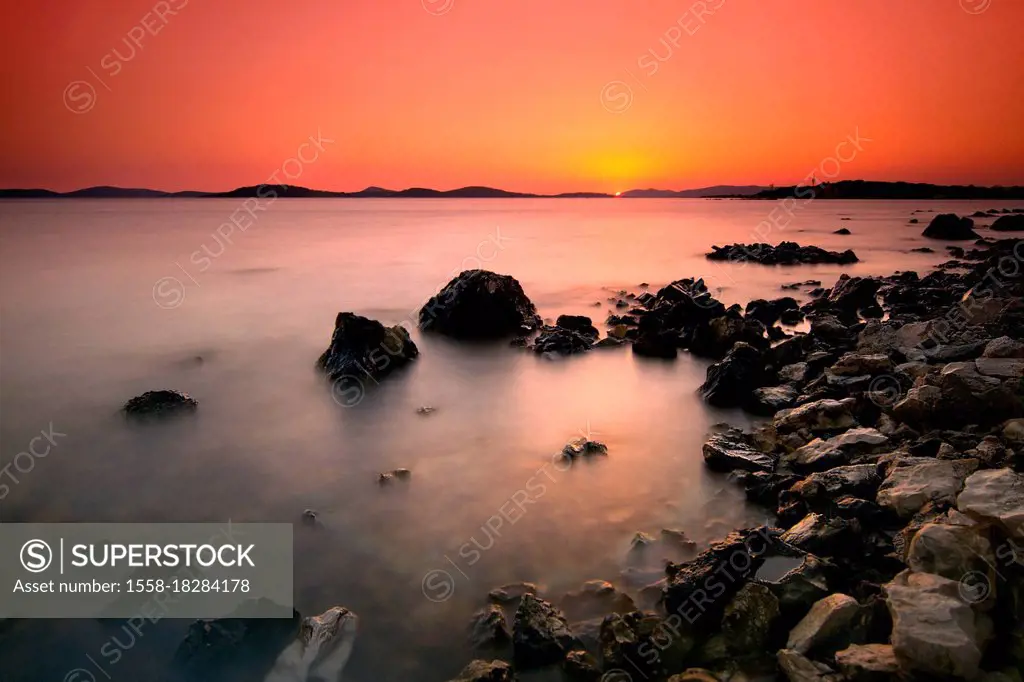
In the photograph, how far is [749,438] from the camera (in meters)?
8.23

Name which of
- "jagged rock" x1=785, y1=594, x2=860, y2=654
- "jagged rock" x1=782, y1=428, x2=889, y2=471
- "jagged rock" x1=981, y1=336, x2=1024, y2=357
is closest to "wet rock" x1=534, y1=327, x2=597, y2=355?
"jagged rock" x1=782, y1=428, x2=889, y2=471

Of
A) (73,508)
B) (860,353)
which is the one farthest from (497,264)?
(73,508)

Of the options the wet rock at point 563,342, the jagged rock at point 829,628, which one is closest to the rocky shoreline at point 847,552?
the jagged rock at point 829,628

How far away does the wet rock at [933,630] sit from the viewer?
12.0 ft

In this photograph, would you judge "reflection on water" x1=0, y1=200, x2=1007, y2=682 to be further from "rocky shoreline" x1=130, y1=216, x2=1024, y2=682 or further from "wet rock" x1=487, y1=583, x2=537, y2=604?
Answer: "rocky shoreline" x1=130, y1=216, x2=1024, y2=682

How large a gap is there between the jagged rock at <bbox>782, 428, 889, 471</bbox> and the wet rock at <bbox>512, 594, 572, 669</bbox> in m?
3.75

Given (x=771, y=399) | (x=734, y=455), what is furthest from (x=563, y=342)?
(x=734, y=455)

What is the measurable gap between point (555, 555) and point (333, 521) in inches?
97.8

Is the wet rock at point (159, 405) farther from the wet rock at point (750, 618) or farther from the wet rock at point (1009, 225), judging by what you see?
the wet rock at point (1009, 225)

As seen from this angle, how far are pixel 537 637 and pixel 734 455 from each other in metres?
4.05

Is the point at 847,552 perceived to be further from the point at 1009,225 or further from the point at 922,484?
the point at 1009,225

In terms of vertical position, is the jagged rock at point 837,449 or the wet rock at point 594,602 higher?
the jagged rock at point 837,449

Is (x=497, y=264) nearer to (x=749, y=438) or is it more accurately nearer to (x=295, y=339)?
(x=295, y=339)

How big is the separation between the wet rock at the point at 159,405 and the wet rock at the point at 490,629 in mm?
7032
